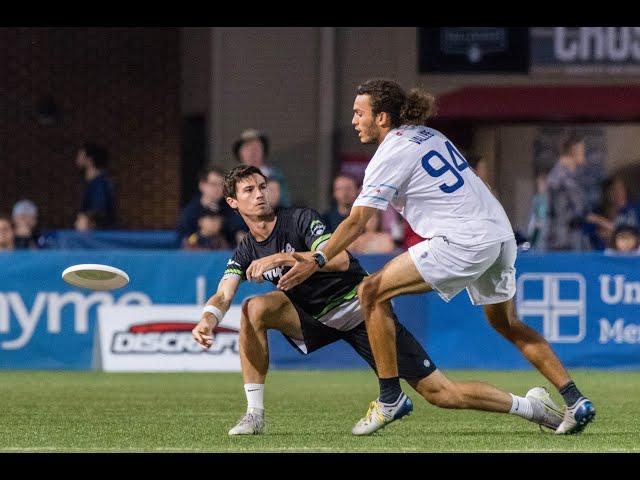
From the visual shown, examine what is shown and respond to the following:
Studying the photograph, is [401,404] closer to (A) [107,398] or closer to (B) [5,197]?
(A) [107,398]

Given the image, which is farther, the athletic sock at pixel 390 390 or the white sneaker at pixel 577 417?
the white sneaker at pixel 577 417

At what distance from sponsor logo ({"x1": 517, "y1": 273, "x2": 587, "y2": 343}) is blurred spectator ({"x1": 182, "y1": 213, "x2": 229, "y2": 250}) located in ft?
9.98

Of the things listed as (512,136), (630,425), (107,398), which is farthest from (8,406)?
(512,136)

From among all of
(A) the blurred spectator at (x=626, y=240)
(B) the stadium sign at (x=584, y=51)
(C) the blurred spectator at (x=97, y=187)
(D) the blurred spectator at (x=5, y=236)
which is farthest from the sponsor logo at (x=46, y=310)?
(B) the stadium sign at (x=584, y=51)

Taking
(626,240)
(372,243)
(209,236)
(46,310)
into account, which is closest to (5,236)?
(46,310)

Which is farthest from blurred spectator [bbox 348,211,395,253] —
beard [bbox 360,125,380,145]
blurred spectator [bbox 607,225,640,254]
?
beard [bbox 360,125,380,145]

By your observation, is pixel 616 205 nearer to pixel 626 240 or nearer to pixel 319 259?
pixel 626 240

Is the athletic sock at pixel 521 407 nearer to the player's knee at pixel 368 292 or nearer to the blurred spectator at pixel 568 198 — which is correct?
the player's knee at pixel 368 292

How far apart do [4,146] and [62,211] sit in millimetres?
1327

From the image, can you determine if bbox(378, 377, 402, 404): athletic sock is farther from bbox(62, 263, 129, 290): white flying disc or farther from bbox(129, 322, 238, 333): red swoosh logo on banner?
bbox(129, 322, 238, 333): red swoosh logo on banner

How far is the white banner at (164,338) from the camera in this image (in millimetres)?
→ 14742

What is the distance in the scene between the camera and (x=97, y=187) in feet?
57.7

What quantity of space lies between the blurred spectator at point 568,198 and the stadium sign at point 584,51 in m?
3.21

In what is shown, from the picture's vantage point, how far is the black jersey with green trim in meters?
9.16
